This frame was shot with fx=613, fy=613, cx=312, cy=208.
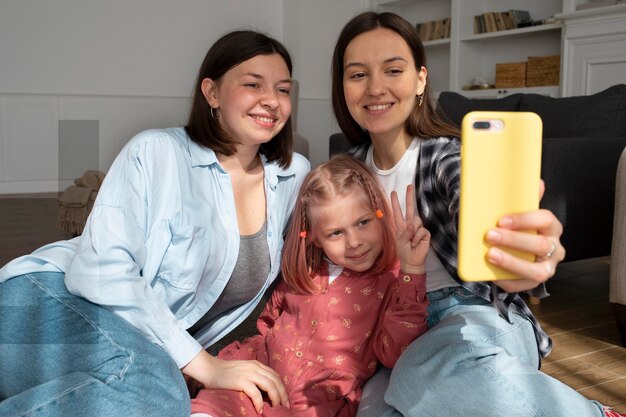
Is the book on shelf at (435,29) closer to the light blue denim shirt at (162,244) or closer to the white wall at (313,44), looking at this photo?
the white wall at (313,44)

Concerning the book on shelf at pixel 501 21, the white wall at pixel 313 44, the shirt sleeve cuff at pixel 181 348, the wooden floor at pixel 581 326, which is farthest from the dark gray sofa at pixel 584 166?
the white wall at pixel 313 44

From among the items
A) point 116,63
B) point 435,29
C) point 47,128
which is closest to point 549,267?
point 435,29

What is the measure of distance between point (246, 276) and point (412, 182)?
422mm

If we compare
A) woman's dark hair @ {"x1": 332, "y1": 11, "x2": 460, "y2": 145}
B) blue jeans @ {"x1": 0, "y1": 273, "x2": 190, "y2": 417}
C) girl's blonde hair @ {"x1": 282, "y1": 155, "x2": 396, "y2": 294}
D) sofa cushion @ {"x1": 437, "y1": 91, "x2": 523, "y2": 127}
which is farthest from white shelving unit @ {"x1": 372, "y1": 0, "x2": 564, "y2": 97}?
blue jeans @ {"x1": 0, "y1": 273, "x2": 190, "y2": 417}

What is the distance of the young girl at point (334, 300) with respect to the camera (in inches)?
49.2

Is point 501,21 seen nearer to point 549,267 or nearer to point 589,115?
point 589,115

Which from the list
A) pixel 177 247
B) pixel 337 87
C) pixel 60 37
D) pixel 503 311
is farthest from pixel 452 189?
pixel 60 37

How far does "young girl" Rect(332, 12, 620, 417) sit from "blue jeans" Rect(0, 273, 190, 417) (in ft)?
1.38

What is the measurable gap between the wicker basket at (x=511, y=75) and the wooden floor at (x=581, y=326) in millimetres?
2091

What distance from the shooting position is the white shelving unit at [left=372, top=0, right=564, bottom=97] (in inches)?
194

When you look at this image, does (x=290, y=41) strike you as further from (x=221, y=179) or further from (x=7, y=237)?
(x=221, y=179)

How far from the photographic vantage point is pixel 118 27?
19.0 ft

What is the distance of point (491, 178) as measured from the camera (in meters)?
0.83

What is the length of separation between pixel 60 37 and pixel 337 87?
15.8 ft
